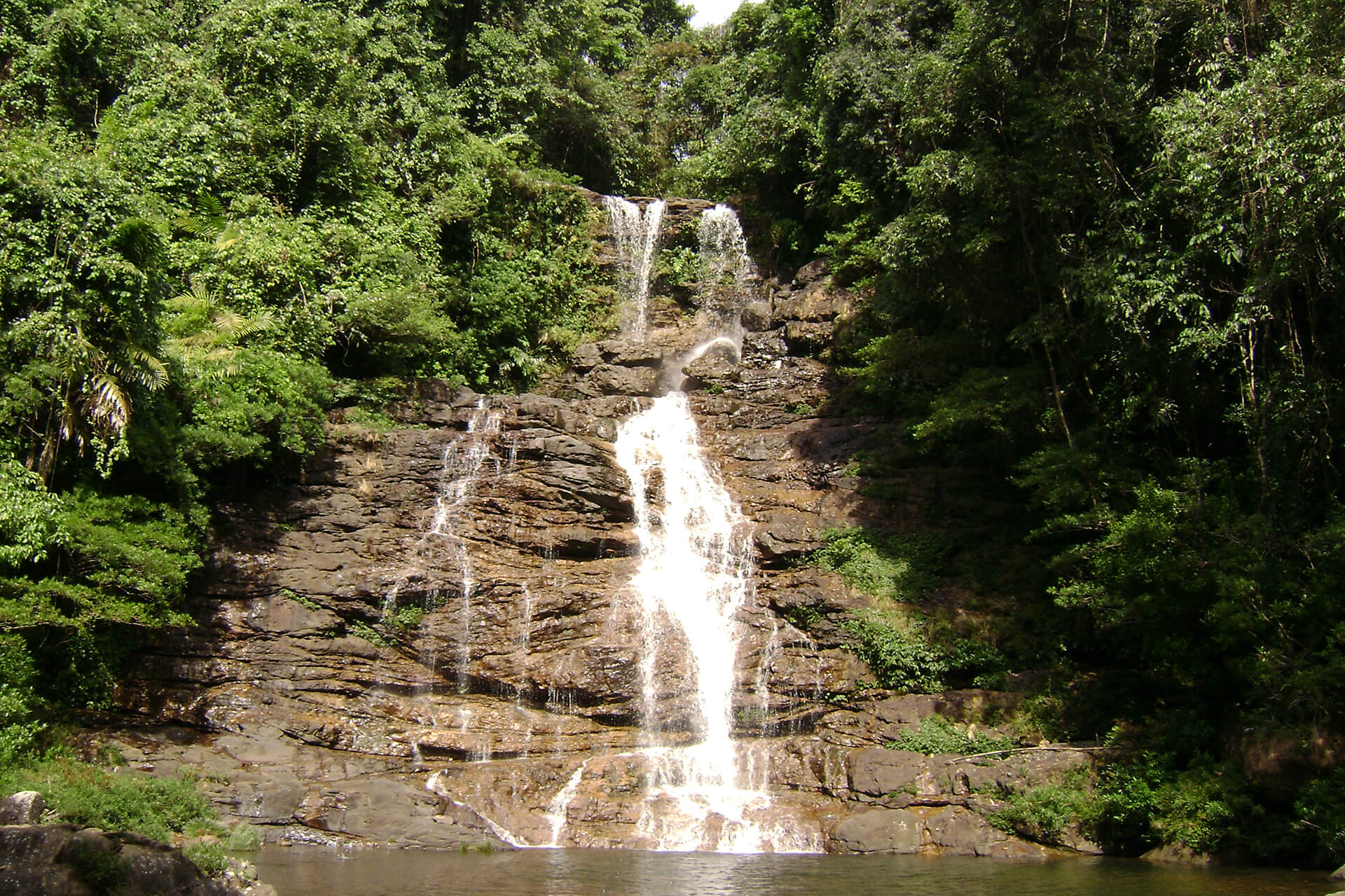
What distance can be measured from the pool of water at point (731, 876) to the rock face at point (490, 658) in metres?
1.05

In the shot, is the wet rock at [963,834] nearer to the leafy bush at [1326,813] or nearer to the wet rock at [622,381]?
the leafy bush at [1326,813]

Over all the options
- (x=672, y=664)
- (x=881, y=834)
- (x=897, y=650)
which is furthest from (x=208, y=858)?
(x=897, y=650)

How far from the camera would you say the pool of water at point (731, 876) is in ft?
32.8

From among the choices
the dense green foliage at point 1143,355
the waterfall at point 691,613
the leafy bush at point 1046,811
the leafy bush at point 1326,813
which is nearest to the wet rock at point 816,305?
the dense green foliage at point 1143,355

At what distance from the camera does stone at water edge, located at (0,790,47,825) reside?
27.8 feet

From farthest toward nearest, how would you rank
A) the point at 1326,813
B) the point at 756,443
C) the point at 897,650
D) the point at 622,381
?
the point at 622,381 → the point at 756,443 → the point at 897,650 → the point at 1326,813

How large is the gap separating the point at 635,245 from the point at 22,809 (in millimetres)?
24713

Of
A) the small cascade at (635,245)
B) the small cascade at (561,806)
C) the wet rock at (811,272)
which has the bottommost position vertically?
the small cascade at (561,806)

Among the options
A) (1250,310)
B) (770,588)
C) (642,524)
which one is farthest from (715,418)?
(1250,310)

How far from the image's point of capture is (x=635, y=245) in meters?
30.6

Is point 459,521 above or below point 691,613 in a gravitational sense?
above

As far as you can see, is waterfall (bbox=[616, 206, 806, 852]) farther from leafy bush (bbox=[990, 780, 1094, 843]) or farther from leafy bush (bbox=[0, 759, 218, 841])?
leafy bush (bbox=[0, 759, 218, 841])

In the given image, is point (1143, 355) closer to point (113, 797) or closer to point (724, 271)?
point (113, 797)

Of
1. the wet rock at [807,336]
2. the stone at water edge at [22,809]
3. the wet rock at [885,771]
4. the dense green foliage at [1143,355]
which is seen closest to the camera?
the stone at water edge at [22,809]
